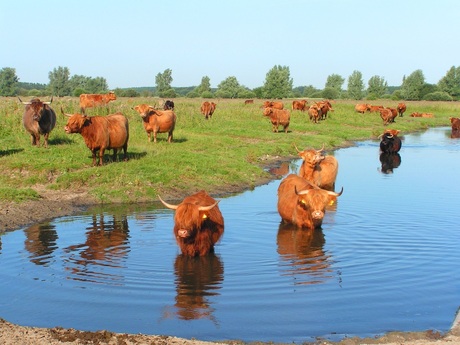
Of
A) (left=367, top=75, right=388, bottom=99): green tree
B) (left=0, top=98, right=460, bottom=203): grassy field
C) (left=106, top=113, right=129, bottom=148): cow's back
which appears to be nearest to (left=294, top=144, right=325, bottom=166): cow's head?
(left=0, top=98, right=460, bottom=203): grassy field

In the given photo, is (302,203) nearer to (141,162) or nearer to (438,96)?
(141,162)

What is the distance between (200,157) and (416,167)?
766 centimetres

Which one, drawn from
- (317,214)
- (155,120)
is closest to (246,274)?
(317,214)

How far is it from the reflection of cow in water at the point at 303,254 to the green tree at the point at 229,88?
83.4 m

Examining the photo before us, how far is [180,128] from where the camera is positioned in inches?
1111

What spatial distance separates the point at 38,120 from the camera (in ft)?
59.5

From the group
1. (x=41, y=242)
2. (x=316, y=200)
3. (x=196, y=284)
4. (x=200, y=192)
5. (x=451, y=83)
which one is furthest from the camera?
(x=451, y=83)

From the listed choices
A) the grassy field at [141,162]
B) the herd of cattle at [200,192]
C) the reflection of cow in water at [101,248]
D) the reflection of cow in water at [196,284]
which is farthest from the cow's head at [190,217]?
the grassy field at [141,162]

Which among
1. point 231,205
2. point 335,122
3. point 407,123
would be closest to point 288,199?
point 231,205

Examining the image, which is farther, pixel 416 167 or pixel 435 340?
pixel 416 167

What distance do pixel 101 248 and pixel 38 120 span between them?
29.7 feet

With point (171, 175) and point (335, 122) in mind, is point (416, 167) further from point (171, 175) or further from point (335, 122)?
point (335, 122)

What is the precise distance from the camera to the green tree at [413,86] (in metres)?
94.5

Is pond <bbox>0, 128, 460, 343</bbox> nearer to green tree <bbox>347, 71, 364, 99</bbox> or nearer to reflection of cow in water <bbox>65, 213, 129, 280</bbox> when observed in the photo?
reflection of cow in water <bbox>65, 213, 129, 280</bbox>
